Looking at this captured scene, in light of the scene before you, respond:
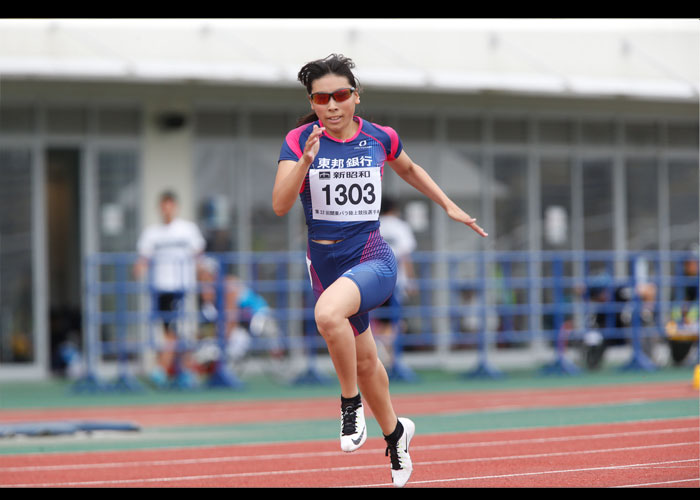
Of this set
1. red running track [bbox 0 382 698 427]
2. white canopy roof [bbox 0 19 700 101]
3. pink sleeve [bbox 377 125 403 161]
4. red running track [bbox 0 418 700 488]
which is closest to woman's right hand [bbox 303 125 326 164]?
pink sleeve [bbox 377 125 403 161]

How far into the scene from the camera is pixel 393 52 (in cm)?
1769

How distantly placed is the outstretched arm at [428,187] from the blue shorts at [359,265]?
0.42 meters

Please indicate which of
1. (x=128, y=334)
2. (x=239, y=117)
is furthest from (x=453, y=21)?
(x=128, y=334)

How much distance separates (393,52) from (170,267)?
526cm

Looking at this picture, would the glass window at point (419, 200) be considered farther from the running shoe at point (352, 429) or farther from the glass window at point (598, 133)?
the running shoe at point (352, 429)

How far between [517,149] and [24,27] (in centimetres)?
814

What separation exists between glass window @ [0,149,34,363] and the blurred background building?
21 millimetres

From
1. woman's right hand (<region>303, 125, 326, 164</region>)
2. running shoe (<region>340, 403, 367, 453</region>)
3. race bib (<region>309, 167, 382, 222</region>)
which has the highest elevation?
woman's right hand (<region>303, 125, 326, 164</region>)

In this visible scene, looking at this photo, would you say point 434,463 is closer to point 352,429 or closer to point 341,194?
point 352,429

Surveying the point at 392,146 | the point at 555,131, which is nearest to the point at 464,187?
the point at 555,131

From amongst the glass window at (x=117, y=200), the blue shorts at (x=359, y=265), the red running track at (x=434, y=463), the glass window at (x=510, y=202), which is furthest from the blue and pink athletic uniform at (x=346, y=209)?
the glass window at (x=510, y=202)

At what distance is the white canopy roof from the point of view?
1619 centimetres

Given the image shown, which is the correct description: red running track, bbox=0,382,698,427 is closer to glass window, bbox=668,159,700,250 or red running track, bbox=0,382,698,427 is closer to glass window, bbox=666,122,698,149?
glass window, bbox=668,159,700,250

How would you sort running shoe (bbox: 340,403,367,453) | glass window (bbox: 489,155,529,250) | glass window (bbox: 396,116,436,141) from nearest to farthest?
running shoe (bbox: 340,403,367,453)
glass window (bbox: 396,116,436,141)
glass window (bbox: 489,155,529,250)
